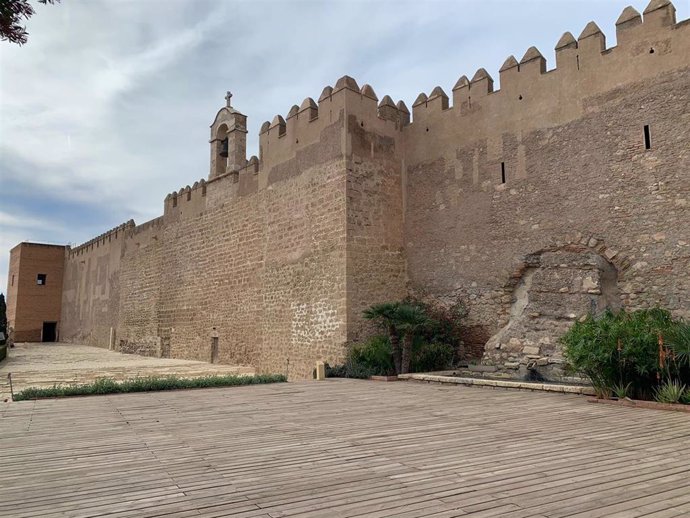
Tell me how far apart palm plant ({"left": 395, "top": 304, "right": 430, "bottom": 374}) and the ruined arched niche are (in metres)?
1.39

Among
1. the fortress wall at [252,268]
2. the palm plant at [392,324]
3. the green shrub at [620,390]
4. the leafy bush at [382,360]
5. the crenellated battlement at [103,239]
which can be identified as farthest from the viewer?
the crenellated battlement at [103,239]

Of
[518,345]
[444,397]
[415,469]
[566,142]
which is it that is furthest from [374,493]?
[566,142]

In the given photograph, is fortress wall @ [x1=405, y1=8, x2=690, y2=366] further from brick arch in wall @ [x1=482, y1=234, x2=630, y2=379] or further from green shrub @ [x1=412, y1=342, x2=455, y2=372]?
green shrub @ [x1=412, y1=342, x2=455, y2=372]

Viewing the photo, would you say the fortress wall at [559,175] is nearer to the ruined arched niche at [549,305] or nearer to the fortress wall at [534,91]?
the fortress wall at [534,91]

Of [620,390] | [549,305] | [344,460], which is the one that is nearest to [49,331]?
[549,305]

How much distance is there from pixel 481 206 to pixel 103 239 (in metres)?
24.5

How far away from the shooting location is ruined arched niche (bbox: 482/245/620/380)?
9078mm

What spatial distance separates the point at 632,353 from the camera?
21.5ft

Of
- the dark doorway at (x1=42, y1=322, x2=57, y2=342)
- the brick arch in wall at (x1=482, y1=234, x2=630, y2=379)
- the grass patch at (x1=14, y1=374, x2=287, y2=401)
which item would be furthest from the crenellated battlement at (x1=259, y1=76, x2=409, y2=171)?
the dark doorway at (x1=42, y1=322, x2=57, y2=342)

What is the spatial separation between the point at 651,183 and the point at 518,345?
3.50 m

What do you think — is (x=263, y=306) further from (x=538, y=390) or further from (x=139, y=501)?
(x=139, y=501)

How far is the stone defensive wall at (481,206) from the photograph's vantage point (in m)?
8.71

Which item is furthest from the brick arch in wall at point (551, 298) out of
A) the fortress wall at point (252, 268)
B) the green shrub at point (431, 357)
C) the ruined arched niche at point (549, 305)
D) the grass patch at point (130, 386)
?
the grass patch at point (130, 386)

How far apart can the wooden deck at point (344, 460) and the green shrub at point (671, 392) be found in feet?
1.69
